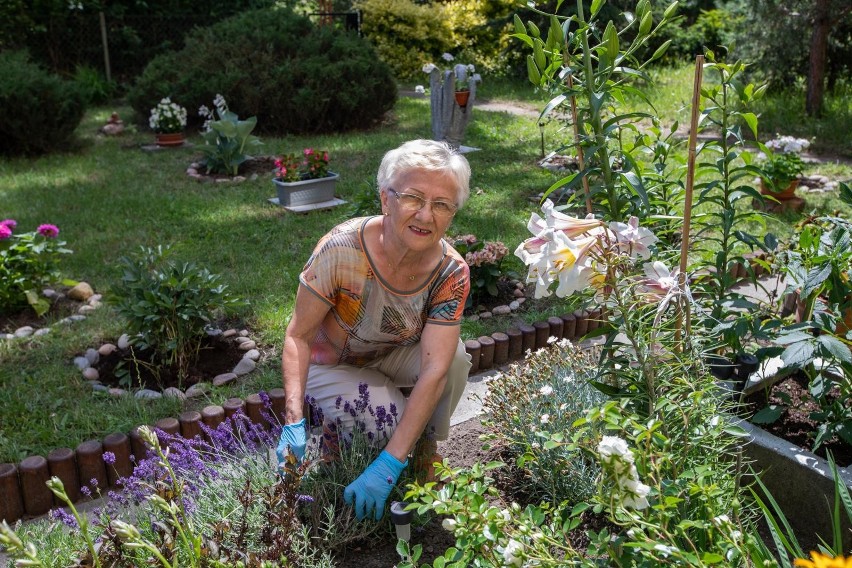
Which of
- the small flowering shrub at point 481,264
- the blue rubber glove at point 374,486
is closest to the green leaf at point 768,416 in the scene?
the blue rubber glove at point 374,486

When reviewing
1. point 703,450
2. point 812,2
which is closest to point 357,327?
point 703,450

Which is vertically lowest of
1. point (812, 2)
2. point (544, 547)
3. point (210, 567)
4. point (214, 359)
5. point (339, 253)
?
point (214, 359)

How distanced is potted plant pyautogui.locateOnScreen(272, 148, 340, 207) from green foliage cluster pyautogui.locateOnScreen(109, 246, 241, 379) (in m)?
2.77

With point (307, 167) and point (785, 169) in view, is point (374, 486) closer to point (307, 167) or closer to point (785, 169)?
point (307, 167)

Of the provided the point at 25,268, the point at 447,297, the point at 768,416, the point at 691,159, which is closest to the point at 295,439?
the point at 447,297

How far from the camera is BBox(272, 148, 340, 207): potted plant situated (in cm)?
660

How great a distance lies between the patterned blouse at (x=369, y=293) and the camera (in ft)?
8.54

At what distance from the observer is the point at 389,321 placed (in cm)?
269

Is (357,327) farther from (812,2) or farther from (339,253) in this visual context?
(812,2)

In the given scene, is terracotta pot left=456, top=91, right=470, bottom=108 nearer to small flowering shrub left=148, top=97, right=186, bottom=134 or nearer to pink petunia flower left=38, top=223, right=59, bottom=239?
small flowering shrub left=148, top=97, right=186, bottom=134

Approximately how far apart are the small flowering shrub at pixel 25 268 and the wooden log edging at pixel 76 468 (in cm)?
180

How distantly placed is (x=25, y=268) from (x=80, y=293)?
35 cm

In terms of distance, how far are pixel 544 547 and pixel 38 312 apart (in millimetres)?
3784

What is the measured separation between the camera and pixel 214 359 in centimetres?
404
